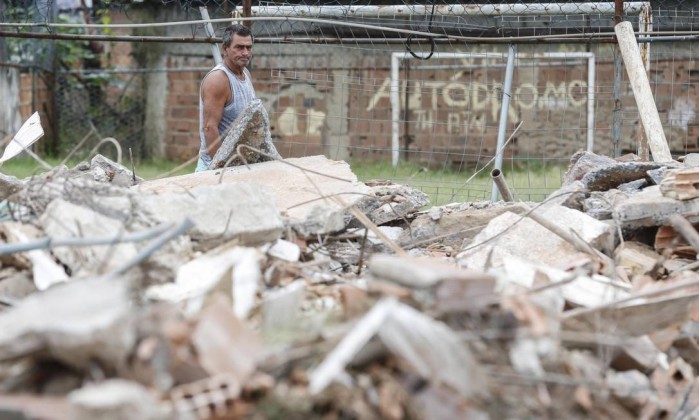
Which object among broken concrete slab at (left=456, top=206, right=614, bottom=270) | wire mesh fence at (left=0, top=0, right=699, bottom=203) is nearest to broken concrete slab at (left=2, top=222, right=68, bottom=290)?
broken concrete slab at (left=456, top=206, right=614, bottom=270)

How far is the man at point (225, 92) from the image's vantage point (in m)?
6.20

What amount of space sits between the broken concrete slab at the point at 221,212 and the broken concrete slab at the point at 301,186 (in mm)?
372

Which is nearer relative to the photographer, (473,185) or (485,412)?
(485,412)

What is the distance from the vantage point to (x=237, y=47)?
251 inches

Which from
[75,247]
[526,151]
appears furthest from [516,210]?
[526,151]

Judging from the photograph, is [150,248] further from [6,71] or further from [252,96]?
[6,71]

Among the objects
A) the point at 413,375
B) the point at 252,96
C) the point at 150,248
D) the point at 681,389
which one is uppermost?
the point at 252,96

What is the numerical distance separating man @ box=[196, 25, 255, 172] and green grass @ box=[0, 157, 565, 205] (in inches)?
36.7

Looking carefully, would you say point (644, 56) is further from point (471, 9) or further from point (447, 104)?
point (447, 104)

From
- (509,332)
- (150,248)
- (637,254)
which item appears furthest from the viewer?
(637,254)

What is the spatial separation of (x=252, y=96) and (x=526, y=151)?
7.47 metres

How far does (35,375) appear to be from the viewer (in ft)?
8.38

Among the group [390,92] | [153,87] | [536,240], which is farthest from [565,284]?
[153,87]

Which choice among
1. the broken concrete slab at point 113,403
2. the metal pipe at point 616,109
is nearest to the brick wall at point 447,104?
the metal pipe at point 616,109
